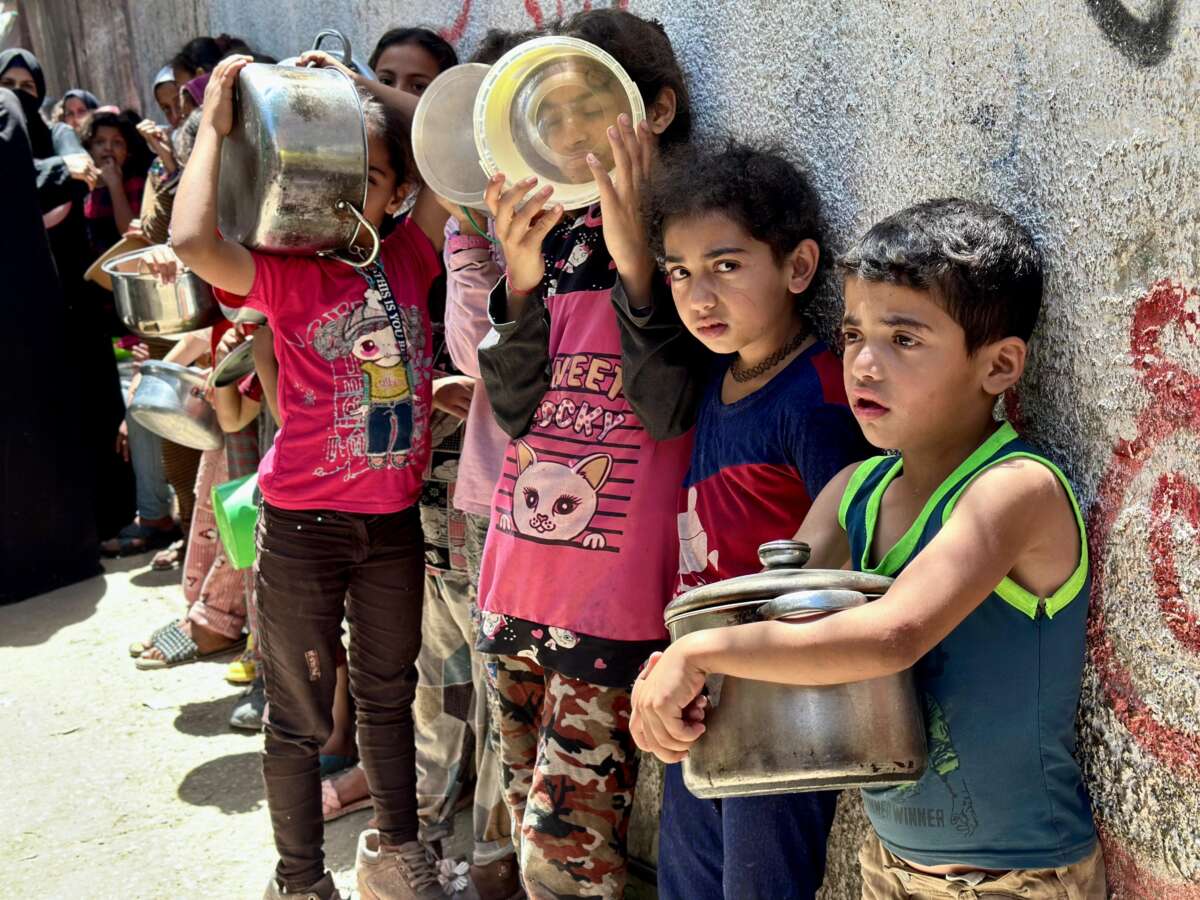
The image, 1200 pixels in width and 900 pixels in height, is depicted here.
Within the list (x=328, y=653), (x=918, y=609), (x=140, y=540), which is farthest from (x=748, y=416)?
(x=140, y=540)

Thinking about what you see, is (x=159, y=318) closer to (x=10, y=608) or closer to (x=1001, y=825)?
(x=10, y=608)

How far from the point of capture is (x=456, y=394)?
8.55ft

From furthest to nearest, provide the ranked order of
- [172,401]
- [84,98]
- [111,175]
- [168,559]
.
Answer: [84,98] < [111,175] < [168,559] < [172,401]

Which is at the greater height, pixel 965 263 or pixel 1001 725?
pixel 965 263

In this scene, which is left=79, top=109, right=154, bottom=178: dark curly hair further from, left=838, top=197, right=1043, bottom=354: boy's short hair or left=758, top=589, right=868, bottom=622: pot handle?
left=758, top=589, right=868, bottom=622: pot handle

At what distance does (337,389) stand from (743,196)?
42.4 inches

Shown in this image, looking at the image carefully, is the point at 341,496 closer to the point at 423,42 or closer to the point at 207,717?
the point at 423,42

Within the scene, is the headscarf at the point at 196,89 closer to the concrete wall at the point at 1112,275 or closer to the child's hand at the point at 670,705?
the concrete wall at the point at 1112,275

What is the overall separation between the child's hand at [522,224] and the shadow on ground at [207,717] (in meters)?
2.11

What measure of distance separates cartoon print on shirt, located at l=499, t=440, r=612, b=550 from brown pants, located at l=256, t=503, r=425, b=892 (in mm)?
610

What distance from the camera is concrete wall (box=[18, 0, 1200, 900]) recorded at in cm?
129

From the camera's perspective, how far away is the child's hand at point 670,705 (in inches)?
52.9

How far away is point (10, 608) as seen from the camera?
4.84 meters

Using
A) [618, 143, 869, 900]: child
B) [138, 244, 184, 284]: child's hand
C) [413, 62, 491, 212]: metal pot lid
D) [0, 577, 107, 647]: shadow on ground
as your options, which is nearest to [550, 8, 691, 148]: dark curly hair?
[413, 62, 491, 212]: metal pot lid
